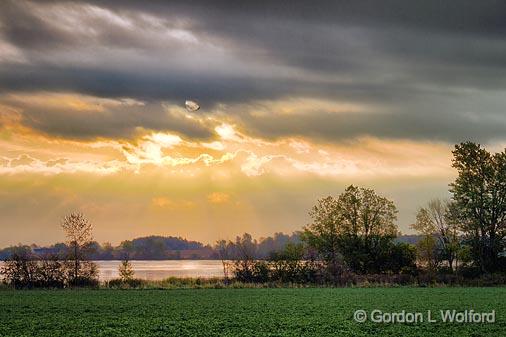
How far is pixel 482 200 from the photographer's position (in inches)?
3142

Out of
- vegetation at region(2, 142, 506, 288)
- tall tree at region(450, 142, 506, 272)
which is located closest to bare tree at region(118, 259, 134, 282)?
vegetation at region(2, 142, 506, 288)

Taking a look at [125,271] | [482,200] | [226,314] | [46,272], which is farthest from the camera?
[482,200]

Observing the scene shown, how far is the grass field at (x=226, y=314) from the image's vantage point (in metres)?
30.0

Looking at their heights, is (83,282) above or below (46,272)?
below

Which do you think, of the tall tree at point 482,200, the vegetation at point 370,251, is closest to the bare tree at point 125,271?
the vegetation at point 370,251

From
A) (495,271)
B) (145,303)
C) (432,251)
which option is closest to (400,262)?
(432,251)

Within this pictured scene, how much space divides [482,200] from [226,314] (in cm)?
5224

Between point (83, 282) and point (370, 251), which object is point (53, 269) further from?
point (370, 251)

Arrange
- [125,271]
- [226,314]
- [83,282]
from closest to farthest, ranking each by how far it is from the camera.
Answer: [226,314]
[83,282]
[125,271]

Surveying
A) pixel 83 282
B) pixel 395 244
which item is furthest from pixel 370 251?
pixel 83 282

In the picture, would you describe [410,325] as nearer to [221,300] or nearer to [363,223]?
[221,300]

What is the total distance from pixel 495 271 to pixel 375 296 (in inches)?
1237

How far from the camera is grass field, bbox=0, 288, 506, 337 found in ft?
98.3

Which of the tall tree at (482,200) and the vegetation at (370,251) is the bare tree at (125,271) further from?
the tall tree at (482,200)
